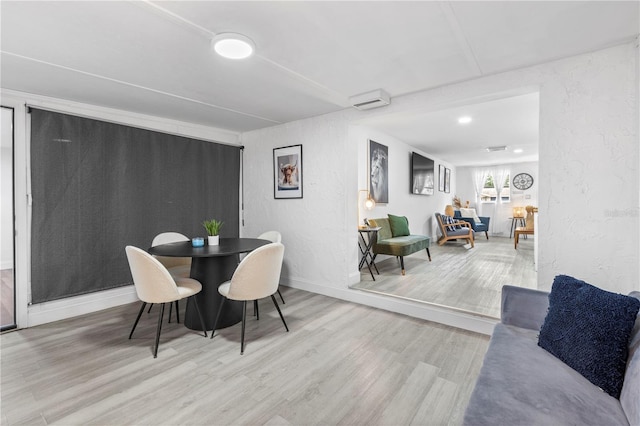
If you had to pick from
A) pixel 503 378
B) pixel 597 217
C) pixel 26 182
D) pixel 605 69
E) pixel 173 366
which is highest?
pixel 605 69

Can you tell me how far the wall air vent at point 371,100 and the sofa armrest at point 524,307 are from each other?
6.95 ft

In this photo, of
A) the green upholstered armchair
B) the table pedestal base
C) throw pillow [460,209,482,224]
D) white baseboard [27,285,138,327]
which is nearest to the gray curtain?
white baseboard [27,285,138,327]

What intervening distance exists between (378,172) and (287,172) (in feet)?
6.33

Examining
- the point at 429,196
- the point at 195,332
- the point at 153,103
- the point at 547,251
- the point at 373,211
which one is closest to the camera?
the point at 547,251

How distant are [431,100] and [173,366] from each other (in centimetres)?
330

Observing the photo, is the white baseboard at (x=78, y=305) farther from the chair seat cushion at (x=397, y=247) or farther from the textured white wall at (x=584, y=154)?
the textured white wall at (x=584, y=154)

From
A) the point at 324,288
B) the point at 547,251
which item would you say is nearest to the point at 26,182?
the point at 324,288

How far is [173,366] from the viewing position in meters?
2.16

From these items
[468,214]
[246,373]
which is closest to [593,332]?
[246,373]

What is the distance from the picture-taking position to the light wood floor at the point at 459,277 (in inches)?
135

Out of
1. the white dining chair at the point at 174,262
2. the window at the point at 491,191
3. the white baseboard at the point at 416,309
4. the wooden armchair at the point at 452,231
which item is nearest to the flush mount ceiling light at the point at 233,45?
the white dining chair at the point at 174,262

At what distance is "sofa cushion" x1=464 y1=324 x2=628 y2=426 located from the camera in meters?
1.04

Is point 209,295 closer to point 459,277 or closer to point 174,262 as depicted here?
point 174,262

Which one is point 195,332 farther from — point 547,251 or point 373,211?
point 373,211
